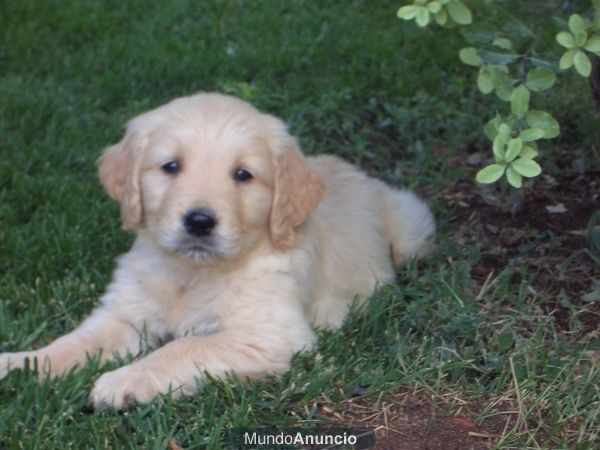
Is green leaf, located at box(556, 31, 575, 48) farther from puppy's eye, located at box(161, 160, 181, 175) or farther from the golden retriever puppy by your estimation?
puppy's eye, located at box(161, 160, 181, 175)

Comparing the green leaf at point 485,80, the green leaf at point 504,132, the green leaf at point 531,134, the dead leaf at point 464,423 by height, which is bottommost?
the dead leaf at point 464,423

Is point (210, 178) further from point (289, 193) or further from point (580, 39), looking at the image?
point (580, 39)

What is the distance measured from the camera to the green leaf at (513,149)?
10.3 feet

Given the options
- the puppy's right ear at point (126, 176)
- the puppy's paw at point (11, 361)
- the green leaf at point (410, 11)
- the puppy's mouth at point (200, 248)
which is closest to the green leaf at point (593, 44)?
the green leaf at point (410, 11)

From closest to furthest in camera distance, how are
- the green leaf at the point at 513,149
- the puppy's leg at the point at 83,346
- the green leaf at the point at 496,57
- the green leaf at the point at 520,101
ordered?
1. the green leaf at the point at 513,149
2. the green leaf at the point at 520,101
3. the green leaf at the point at 496,57
4. the puppy's leg at the point at 83,346

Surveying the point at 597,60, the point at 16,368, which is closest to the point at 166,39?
the point at 597,60

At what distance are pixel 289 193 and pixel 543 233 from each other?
132 centimetres

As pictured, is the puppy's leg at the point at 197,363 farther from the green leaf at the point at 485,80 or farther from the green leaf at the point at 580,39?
the green leaf at the point at 580,39

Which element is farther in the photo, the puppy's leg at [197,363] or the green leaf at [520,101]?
the puppy's leg at [197,363]

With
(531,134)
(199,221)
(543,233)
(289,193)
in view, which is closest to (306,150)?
(543,233)

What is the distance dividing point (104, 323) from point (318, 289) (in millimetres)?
881

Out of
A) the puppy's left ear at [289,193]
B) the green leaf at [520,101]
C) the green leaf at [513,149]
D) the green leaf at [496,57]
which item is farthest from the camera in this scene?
the puppy's left ear at [289,193]

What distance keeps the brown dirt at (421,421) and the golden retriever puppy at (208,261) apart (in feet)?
1.33

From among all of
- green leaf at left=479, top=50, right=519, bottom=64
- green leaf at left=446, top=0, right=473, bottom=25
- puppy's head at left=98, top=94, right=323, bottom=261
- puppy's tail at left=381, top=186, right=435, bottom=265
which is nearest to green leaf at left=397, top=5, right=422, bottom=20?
green leaf at left=446, top=0, right=473, bottom=25
